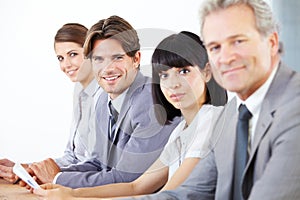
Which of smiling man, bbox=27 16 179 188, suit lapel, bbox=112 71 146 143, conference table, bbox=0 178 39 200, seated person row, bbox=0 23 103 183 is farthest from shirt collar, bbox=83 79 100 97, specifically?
conference table, bbox=0 178 39 200

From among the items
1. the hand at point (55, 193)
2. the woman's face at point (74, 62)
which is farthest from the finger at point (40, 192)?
the woman's face at point (74, 62)

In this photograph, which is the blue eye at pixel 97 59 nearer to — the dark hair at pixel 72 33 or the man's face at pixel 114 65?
the man's face at pixel 114 65

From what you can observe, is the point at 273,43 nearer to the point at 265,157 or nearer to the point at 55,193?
the point at 265,157

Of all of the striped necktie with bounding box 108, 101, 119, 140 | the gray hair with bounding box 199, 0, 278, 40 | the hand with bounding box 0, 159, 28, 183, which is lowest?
the hand with bounding box 0, 159, 28, 183

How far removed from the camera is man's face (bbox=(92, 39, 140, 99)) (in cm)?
227

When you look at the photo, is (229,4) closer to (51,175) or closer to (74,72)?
(51,175)

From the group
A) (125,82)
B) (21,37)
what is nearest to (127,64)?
(125,82)

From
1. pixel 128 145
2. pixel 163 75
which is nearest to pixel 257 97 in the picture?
pixel 163 75

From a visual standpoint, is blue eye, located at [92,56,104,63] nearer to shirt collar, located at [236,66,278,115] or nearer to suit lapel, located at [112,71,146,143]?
suit lapel, located at [112,71,146,143]

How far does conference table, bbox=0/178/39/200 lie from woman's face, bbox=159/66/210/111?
24.9 inches

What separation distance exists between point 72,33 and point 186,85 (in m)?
1.09

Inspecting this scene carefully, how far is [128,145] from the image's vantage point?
6.79 feet

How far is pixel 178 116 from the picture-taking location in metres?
2.06

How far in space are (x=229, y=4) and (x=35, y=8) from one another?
180cm
